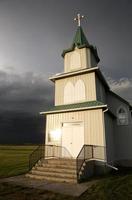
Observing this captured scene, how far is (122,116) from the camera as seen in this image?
16.2 m

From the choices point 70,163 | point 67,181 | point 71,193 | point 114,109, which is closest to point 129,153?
point 114,109

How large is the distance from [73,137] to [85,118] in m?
1.69

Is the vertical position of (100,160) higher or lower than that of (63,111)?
lower

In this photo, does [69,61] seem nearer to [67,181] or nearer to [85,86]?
[85,86]

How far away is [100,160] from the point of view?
1163cm

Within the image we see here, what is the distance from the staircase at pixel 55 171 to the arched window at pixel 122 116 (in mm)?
6841

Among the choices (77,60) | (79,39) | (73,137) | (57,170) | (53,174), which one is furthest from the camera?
(79,39)

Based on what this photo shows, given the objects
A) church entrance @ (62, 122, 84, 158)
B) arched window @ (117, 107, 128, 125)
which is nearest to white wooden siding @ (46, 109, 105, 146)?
church entrance @ (62, 122, 84, 158)

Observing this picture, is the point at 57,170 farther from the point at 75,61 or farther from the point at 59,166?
the point at 75,61

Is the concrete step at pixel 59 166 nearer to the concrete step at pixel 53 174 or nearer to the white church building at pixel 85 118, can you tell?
the white church building at pixel 85 118

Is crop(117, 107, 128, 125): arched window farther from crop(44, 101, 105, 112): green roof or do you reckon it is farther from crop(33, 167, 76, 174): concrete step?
crop(33, 167, 76, 174): concrete step

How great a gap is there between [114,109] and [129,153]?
403 centimetres

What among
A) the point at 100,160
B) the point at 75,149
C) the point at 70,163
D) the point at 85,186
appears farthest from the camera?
the point at 75,149

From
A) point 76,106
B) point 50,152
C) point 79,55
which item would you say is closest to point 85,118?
point 76,106
